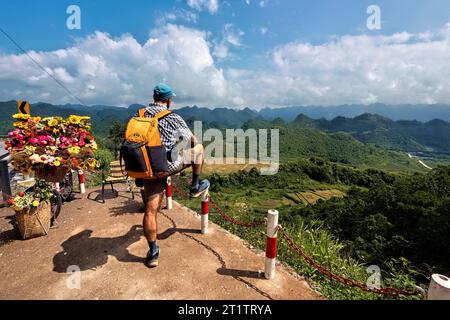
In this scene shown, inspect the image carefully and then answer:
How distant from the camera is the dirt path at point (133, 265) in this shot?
3.09 meters

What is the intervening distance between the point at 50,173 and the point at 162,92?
2.90 m

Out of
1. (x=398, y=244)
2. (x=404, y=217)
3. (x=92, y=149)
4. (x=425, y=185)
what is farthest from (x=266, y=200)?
(x=92, y=149)

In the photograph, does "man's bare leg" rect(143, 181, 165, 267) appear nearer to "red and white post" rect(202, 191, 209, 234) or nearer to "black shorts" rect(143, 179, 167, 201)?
"black shorts" rect(143, 179, 167, 201)

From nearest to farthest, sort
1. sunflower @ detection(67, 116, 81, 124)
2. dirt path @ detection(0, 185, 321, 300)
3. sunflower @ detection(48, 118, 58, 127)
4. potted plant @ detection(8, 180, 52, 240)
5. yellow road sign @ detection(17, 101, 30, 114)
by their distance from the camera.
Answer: dirt path @ detection(0, 185, 321, 300)
potted plant @ detection(8, 180, 52, 240)
sunflower @ detection(48, 118, 58, 127)
sunflower @ detection(67, 116, 81, 124)
yellow road sign @ detection(17, 101, 30, 114)

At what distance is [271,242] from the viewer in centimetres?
321

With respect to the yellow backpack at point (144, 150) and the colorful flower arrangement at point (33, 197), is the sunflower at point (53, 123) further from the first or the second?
the yellow backpack at point (144, 150)

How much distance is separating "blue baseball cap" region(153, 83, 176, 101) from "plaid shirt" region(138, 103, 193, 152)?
18 cm

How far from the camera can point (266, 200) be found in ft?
189

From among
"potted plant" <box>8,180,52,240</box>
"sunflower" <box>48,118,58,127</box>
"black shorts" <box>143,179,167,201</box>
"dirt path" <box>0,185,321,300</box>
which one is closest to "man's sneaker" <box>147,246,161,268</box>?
"dirt path" <box>0,185,321,300</box>

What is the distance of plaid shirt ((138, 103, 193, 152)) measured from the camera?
312 centimetres

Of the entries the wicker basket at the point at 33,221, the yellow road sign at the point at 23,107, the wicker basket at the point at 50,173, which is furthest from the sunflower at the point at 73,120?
the yellow road sign at the point at 23,107

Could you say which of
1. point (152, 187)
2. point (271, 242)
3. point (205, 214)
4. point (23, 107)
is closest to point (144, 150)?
point (152, 187)
